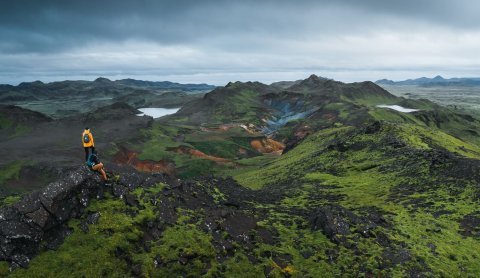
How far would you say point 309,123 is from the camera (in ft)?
641

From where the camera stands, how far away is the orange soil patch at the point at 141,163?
12186 centimetres

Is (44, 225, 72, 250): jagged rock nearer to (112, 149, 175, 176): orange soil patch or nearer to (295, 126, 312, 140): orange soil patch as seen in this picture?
(112, 149, 175, 176): orange soil patch

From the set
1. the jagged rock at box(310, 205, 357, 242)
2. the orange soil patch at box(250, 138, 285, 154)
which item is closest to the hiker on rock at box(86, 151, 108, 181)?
the jagged rock at box(310, 205, 357, 242)

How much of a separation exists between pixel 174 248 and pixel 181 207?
5.25 m

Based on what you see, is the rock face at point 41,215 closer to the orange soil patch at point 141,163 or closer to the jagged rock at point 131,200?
the jagged rock at point 131,200

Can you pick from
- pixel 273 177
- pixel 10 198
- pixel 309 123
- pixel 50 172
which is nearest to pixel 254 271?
pixel 10 198

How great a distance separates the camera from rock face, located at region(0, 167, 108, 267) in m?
23.8

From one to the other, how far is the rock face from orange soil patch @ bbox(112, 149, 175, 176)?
90733 millimetres

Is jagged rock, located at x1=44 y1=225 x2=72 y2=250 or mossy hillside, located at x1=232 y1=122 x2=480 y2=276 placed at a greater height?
jagged rock, located at x1=44 y1=225 x2=72 y2=250

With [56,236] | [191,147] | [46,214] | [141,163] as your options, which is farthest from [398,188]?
[191,147]

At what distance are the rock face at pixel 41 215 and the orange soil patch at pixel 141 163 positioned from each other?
3572 inches

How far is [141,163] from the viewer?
125875 millimetres

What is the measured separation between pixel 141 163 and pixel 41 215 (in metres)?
102

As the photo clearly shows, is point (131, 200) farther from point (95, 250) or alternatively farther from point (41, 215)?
point (41, 215)
